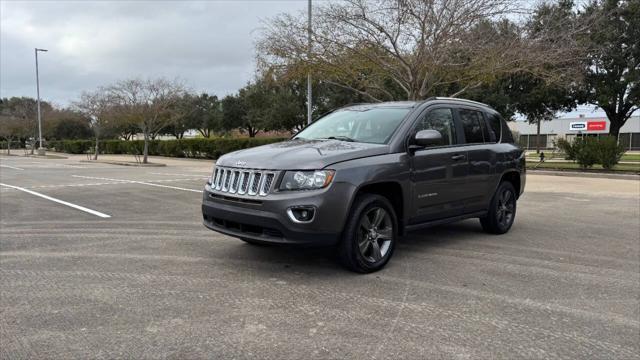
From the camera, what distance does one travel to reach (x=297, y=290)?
4.60 meters

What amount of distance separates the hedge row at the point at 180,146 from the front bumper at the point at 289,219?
63.8ft

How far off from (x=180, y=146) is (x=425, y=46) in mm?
23833

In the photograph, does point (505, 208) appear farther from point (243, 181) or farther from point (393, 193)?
point (243, 181)

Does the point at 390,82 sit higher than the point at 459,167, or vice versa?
the point at 390,82

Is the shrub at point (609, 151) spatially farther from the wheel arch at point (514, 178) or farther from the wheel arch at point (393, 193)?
the wheel arch at point (393, 193)

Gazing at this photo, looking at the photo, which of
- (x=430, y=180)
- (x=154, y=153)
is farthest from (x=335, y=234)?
(x=154, y=153)

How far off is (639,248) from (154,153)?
36883mm

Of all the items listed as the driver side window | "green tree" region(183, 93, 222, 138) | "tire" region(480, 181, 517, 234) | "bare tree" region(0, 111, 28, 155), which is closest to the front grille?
the driver side window

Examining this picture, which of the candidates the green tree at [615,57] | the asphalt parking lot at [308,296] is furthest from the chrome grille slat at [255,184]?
the green tree at [615,57]

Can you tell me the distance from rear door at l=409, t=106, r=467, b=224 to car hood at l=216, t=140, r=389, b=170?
600mm

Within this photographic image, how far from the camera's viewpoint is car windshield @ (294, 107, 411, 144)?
5676mm

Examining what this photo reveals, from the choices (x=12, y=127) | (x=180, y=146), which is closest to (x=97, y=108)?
(x=180, y=146)

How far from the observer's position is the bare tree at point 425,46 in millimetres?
16047

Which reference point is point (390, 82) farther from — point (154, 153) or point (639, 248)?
point (154, 153)
